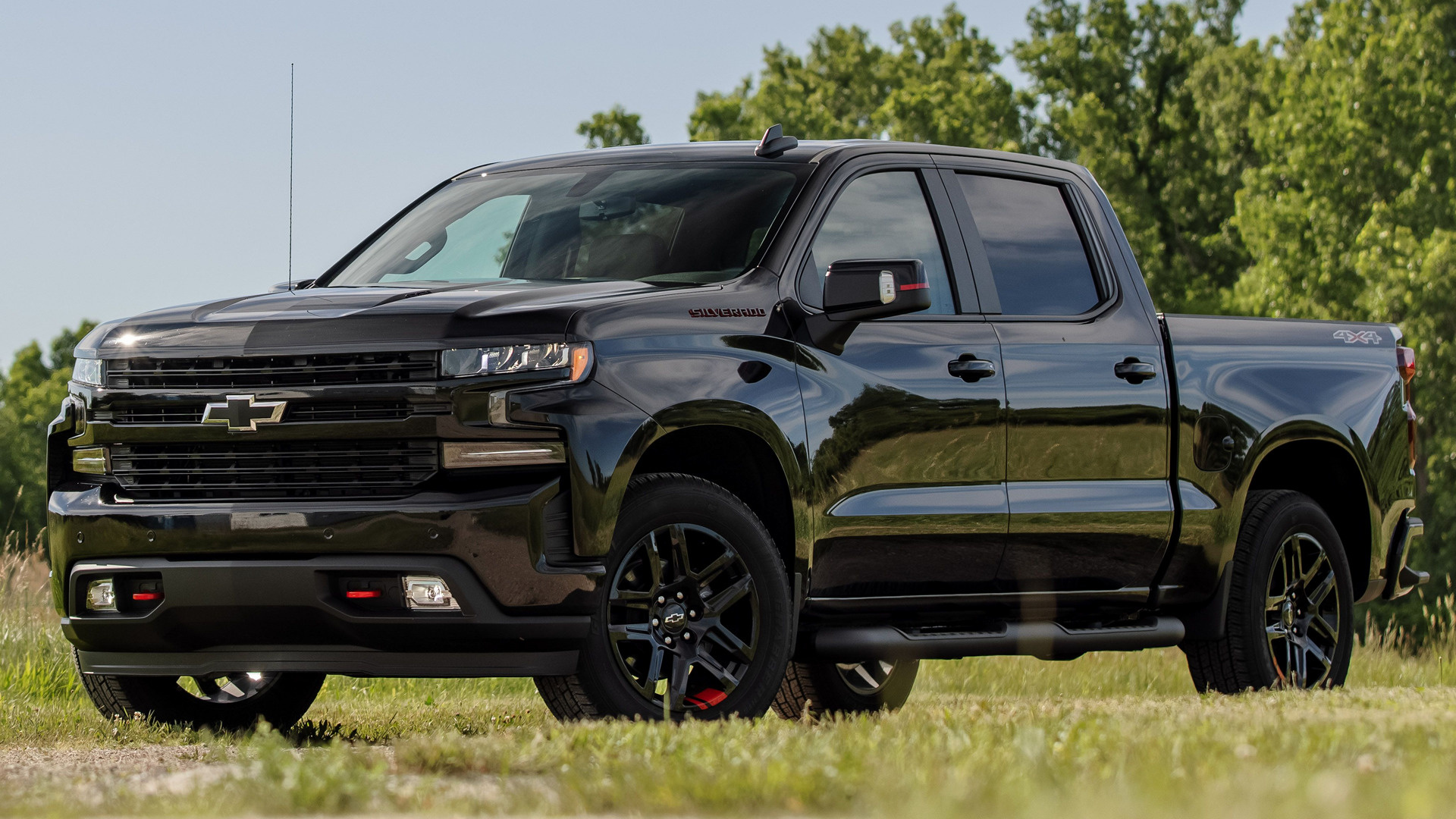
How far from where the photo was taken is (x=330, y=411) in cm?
586

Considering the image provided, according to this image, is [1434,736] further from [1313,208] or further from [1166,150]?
[1166,150]

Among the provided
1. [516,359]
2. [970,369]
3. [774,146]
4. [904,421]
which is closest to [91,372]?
[516,359]

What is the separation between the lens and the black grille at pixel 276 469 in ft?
19.0

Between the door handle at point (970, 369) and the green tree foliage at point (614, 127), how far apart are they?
35.3 metres

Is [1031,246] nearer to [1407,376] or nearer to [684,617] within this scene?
[1407,376]

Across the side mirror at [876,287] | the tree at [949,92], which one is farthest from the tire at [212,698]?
the tree at [949,92]

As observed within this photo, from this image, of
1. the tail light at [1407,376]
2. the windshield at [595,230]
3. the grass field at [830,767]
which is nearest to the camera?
the grass field at [830,767]

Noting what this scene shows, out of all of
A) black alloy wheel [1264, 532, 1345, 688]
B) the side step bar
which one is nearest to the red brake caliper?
the side step bar

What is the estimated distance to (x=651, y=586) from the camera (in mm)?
6023

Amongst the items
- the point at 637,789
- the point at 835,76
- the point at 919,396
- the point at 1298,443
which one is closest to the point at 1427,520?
the point at 835,76

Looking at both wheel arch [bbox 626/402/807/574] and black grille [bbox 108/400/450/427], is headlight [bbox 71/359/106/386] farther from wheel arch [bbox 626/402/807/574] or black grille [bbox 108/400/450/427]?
wheel arch [bbox 626/402/807/574]

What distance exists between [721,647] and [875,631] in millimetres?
748

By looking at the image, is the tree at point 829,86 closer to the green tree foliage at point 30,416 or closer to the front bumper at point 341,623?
the green tree foliage at point 30,416

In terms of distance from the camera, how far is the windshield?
22.4 ft
